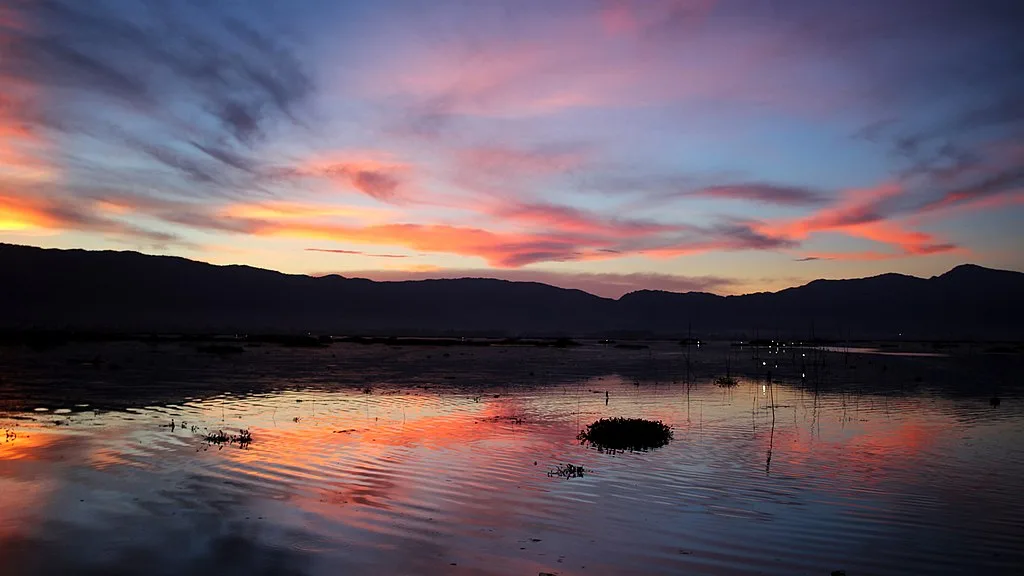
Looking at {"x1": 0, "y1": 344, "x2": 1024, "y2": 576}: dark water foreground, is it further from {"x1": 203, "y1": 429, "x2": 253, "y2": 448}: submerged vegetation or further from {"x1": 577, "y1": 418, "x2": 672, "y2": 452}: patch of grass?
{"x1": 577, "y1": 418, "x2": 672, "y2": 452}: patch of grass

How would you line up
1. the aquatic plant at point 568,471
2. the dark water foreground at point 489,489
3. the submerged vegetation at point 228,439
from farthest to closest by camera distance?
the submerged vegetation at point 228,439
the aquatic plant at point 568,471
the dark water foreground at point 489,489

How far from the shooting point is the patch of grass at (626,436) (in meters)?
22.6

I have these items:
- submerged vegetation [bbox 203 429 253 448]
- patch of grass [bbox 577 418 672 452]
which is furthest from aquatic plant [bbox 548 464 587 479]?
submerged vegetation [bbox 203 429 253 448]

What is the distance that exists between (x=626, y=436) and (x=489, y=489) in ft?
28.4

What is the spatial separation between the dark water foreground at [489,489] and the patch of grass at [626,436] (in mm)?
909

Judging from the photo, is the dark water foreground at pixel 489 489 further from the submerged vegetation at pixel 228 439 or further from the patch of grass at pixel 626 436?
the patch of grass at pixel 626 436

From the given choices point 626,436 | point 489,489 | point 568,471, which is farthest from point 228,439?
point 626,436

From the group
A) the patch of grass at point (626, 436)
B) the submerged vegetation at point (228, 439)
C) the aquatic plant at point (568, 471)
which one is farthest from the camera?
the patch of grass at point (626, 436)

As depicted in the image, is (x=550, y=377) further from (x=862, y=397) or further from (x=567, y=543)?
(x=567, y=543)

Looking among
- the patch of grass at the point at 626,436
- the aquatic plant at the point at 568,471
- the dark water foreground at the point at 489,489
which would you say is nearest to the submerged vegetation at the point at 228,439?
the dark water foreground at the point at 489,489

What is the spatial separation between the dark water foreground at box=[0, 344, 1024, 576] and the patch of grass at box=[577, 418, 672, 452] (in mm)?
909

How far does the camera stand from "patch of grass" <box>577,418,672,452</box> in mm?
22641

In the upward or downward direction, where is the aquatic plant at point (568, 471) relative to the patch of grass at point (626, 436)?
downward

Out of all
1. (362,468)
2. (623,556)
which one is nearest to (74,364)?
(362,468)
